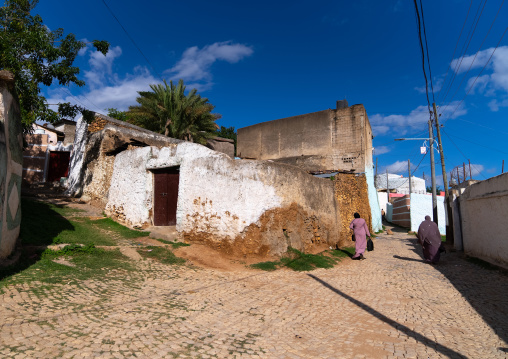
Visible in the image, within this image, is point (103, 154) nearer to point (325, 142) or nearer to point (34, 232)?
point (34, 232)

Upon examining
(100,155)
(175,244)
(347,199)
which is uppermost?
(100,155)

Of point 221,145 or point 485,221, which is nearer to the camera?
point 485,221

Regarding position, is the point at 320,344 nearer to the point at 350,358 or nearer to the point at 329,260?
the point at 350,358

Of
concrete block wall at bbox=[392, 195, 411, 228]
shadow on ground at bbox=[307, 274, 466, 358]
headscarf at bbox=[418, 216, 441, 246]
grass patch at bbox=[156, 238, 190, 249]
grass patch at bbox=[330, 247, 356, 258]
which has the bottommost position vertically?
shadow on ground at bbox=[307, 274, 466, 358]

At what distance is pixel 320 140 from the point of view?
64.4ft

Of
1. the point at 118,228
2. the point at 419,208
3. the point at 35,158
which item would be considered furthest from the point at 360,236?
the point at 35,158

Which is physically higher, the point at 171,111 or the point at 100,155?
the point at 171,111

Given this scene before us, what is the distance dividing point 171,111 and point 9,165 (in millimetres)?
14742

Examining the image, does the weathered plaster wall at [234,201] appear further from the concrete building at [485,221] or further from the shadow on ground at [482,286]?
the concrete building at [485,221]

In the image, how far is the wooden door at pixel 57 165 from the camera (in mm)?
17141

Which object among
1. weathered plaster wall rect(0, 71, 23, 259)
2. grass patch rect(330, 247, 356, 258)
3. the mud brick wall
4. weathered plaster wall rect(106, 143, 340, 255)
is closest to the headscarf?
grass patch rect(330, 247, 356, 258)

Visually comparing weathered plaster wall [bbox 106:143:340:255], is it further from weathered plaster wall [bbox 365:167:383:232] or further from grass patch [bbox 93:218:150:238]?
weathered plaster wall [bbox 365:167:383:232]

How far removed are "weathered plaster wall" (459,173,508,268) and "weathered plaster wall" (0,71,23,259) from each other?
33.5ft

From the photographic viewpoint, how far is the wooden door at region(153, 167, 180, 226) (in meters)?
9.39
